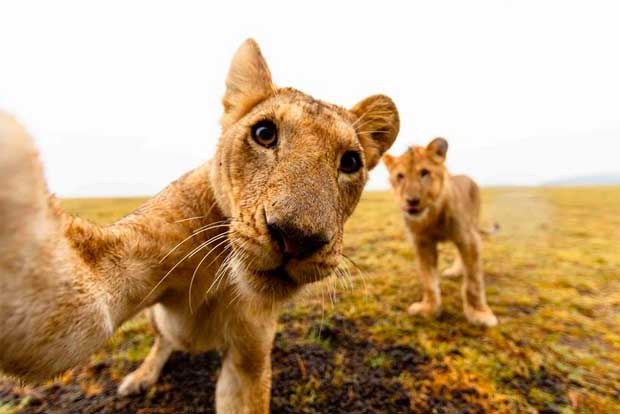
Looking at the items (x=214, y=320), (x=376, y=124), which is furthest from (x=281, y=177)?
→ (x=376, y=124)

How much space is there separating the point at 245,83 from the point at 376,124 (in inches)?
39.6

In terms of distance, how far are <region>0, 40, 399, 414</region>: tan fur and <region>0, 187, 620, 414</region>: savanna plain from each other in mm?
430

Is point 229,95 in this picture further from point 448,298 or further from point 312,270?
point 448,298

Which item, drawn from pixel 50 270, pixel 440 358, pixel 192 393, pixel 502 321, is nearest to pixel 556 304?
pixel 502 321

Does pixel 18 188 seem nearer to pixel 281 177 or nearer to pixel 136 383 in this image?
pixel 281 177

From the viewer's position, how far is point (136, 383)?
3281 millimetres

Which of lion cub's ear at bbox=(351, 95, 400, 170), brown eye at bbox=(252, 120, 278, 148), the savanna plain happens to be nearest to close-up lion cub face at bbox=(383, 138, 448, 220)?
the savanna plain

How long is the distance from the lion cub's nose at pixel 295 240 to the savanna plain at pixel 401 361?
680 mm

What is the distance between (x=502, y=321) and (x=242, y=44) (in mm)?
4244

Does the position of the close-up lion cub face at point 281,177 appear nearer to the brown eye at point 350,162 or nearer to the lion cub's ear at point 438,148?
the brown eye at point 350,162

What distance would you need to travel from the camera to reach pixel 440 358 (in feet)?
12.5

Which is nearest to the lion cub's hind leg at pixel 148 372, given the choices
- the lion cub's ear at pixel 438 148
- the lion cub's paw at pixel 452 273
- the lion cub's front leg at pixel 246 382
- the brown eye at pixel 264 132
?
the lion cub's front leg at pixel 246 382

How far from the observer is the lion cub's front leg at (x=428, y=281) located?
4.83 metres

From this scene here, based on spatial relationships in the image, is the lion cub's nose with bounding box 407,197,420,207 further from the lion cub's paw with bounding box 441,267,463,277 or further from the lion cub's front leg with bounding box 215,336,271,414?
the lion cub's front leg with bounding box 215,336,271,414
